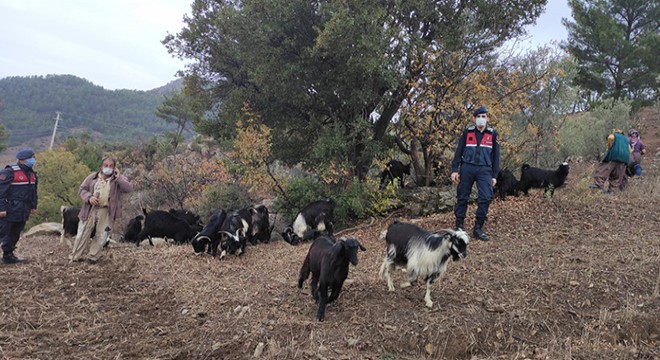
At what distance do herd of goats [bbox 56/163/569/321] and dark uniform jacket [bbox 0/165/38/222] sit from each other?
3085mm

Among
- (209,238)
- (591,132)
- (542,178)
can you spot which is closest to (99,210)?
(209,238)

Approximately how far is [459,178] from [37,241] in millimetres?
12240

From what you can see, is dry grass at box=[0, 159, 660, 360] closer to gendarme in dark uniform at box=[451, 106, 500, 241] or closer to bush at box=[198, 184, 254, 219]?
gendarme in dark uniform at box=[451, 106, 500, 241]

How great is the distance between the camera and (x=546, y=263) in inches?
261

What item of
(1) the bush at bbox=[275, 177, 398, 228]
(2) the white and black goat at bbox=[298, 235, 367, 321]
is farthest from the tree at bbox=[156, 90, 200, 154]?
(2) the white and black goat at bbox=[298, 235, 367, 321]

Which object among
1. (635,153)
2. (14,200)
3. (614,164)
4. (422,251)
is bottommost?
(14,200)

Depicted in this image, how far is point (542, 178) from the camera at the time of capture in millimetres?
11000

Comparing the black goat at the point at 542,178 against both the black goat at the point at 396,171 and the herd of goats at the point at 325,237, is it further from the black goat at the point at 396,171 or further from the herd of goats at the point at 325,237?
the black goat at the point at 396,171

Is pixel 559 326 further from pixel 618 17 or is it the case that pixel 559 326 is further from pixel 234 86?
pixel 618 17

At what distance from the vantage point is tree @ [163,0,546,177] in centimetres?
981

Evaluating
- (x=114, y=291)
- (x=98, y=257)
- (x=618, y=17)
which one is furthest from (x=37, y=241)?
(x=618, y=17)

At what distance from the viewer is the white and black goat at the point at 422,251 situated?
533 cm

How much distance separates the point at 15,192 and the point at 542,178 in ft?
37.5

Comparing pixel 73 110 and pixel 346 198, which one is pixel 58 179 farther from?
pixel 73 110
